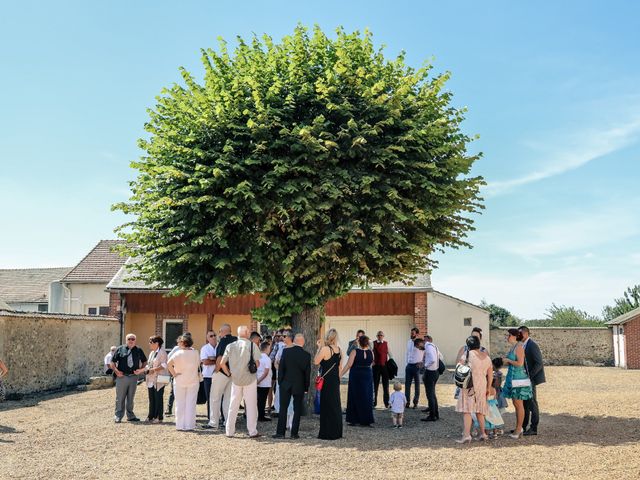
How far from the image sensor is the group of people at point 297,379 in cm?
1144

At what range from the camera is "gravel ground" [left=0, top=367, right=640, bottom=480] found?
8883mm

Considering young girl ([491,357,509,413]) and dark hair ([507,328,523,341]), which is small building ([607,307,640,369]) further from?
dark hair ([507,328,523,341])

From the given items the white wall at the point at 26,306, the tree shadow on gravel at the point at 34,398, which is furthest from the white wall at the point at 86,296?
the tree shadow on gravel at the point at 34,398

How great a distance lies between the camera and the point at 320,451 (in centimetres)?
1039

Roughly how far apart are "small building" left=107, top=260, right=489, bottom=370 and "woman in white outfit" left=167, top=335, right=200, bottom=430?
1453 centimetres

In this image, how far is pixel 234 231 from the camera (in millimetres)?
13945

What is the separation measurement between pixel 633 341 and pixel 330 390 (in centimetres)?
2823

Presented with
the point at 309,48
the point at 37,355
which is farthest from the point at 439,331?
the point at 309,48

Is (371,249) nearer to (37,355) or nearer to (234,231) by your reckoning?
(234,231)

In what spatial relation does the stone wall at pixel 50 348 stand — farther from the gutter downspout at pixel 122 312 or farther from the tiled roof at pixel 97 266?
the tiled roof at pixel 97 266

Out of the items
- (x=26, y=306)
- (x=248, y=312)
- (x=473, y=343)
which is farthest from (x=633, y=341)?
(x=26, y=306)

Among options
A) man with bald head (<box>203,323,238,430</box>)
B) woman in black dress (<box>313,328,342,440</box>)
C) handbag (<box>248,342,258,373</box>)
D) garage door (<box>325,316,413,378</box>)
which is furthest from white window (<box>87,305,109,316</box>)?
woman in black dress (<box>313,328,342,440</box>)

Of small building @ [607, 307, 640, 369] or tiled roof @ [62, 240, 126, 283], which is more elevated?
tiled roof @ [62, 240, 126, 283]

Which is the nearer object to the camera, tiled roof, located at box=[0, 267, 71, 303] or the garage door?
the garage door
